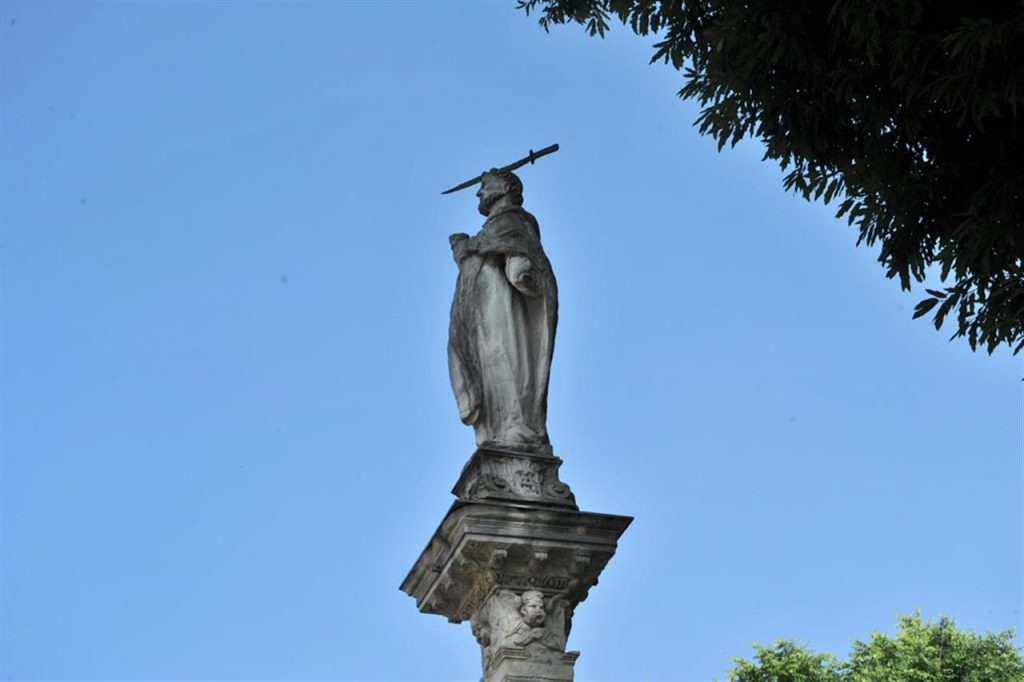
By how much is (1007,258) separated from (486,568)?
3.20m

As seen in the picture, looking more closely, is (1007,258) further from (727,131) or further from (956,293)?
(727,131)

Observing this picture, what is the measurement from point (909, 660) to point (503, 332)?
20.2 meters

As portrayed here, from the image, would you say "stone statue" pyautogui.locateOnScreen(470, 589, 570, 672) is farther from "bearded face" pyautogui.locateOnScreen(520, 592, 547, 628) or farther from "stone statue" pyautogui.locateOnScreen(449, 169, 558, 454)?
"stone statue" pyautogui.locateOnScreen(449, 169, 558, 454)

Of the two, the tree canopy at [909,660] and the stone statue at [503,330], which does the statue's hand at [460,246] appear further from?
the tree canopy at [909,660]

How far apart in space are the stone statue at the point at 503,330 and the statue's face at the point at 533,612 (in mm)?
1054

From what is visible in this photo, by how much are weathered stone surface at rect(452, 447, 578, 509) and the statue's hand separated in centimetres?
154

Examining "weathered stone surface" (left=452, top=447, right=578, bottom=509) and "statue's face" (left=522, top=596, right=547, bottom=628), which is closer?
"statue's face" (left=522, top=596, right=547, bottom=628)

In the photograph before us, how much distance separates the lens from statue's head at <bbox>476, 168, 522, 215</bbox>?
10.9 metres

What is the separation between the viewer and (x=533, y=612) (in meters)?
9.16

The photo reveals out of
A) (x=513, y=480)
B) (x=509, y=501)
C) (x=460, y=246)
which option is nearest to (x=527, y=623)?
(x=509, y=501)

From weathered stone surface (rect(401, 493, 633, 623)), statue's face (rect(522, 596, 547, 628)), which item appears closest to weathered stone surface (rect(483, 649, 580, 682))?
statue's face (rect(522, 596, 547, 628))

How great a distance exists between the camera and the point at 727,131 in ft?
31.4

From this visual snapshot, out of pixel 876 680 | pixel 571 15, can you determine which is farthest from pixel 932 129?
pixel 876 680

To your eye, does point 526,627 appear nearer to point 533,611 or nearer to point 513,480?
point 533,611
